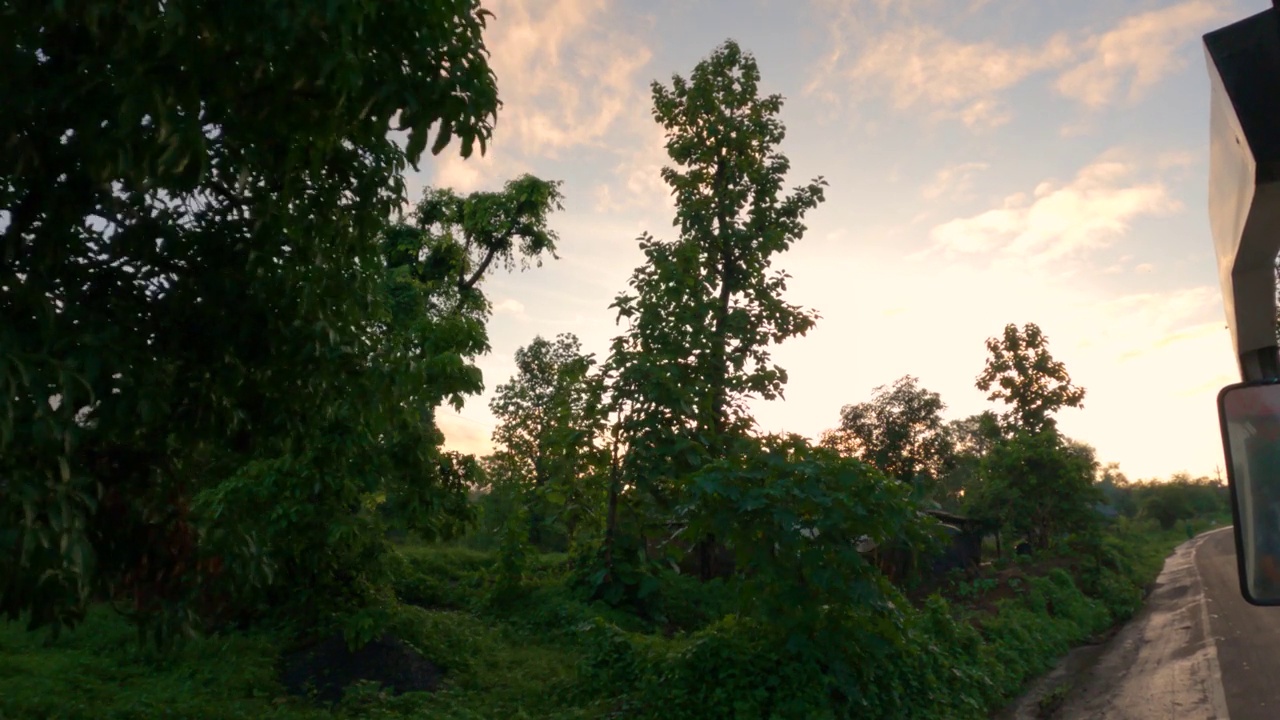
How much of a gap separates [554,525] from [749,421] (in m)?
4.06

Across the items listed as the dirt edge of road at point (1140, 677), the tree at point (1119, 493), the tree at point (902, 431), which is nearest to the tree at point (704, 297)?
the dirt edge of road at point (1140, 677)

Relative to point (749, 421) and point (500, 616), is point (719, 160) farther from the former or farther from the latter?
point (500, 616)

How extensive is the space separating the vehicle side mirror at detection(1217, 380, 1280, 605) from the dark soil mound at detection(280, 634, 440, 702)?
9346 mm

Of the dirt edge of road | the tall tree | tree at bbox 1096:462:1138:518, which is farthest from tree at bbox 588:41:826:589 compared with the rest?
tree at bbox 1096:462:1138:518

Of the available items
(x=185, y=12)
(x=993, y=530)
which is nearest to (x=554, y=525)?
(x=185, y=12)

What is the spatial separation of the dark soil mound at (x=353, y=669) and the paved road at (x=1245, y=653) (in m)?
8.23

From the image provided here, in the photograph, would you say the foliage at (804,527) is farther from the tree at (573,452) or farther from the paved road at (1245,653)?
the tree at (573,452)

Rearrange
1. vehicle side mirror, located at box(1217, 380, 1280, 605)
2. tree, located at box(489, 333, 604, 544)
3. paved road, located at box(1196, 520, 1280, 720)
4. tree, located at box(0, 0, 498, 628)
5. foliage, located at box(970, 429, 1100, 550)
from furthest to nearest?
foliage, located at box(970, 429, 1100, 550) < tree, located at box(489, 333, 604, 544) < paved road, located at box(1196, 520, 1280, 720) < tree, located at box(0, 0, 498, 628) < vehicle side mirror, located at box(1217, 380, 1280, 605)

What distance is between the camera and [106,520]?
489cm

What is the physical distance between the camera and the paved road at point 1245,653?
10680mm

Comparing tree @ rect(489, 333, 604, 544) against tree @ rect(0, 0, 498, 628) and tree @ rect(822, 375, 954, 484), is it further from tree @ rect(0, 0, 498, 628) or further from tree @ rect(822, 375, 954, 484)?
tree @ rect(822, 375, 954, 484)

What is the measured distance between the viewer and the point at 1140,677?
1275cm

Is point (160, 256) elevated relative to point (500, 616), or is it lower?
elevated

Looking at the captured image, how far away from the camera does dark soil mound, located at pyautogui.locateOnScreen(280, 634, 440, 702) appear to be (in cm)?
1017
